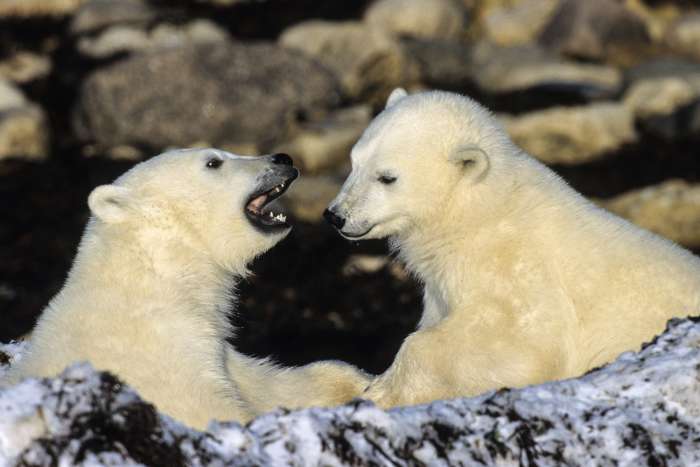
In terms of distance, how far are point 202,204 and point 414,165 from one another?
45.6 inches

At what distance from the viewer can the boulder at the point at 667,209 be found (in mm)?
19234

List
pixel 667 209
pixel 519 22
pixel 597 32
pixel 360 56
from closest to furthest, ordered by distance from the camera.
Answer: pixel 667 209
pixel 360 56
pixel 597 32
pixel 519 22

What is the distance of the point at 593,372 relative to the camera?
16.9 ft

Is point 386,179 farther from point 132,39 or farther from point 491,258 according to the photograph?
point 132,39

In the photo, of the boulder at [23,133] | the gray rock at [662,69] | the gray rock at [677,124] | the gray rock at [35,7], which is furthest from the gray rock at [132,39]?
the gray rock at [677,124]

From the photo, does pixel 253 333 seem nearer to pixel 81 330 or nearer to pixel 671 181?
pixel 671 181

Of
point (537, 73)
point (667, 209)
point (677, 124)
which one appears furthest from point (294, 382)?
point (537, 73)

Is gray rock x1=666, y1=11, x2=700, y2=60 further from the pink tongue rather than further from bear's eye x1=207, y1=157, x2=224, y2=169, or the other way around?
bear's eye x1=207, y1=157, x2=224, y2=169

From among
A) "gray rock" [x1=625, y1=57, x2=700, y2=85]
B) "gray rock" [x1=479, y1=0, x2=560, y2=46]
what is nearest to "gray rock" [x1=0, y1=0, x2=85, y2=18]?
"gray rock" [x1=479, y1=0, x2=560, y2=46]

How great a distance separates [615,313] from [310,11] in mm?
25427

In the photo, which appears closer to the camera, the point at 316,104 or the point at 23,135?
the point at 23,135

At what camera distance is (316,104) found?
2422 centimetres

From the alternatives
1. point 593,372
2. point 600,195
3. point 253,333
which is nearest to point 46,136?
point 253,333

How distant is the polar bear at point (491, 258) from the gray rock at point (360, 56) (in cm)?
1878
